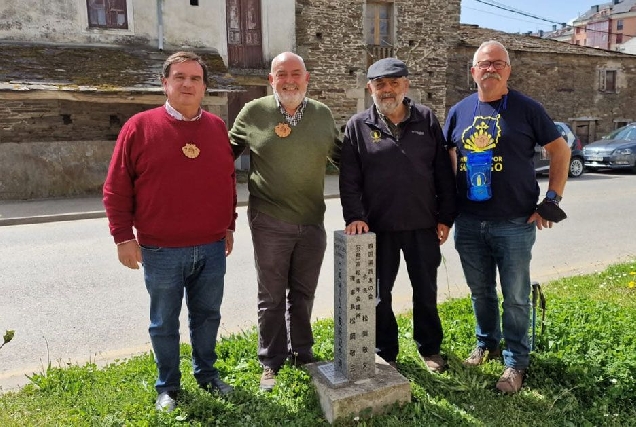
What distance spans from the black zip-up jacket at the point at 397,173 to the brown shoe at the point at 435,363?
0.97m

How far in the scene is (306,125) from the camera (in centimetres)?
338

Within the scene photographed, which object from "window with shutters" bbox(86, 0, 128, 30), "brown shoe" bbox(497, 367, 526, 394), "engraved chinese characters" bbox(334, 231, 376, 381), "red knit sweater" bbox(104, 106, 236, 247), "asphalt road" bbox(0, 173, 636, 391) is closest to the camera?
"red knit sweater" bbox(104, 106, 236, 247)

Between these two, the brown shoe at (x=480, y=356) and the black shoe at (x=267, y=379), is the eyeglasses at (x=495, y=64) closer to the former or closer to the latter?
the brown shoe at (x=480, y=356)

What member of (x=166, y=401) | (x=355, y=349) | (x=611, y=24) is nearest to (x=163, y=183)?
(x=166, y=401)

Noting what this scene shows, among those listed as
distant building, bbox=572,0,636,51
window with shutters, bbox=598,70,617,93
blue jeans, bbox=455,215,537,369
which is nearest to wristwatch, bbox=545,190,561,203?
blue jeans, bbox=455,215,537,369

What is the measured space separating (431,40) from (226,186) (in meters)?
16.4

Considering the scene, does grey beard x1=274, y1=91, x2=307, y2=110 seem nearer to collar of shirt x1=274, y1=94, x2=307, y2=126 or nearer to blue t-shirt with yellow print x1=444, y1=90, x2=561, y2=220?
collar of shirt x1=274, y1=94, x2=307, y2=126

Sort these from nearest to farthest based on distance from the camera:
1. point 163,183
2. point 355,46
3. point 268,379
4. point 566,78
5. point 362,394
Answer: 1. point 163,183
2. point 362,394
3. point 268,379
4. point 355,46
5. point 566,78

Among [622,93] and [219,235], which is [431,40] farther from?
[219,235]

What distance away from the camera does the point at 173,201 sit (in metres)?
2.96

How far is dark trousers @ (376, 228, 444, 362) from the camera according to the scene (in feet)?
11.3

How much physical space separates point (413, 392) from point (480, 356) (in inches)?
26.8

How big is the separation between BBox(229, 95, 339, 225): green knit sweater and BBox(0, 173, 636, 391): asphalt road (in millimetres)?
1696

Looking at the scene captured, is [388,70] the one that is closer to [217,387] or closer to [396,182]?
[396,182]
